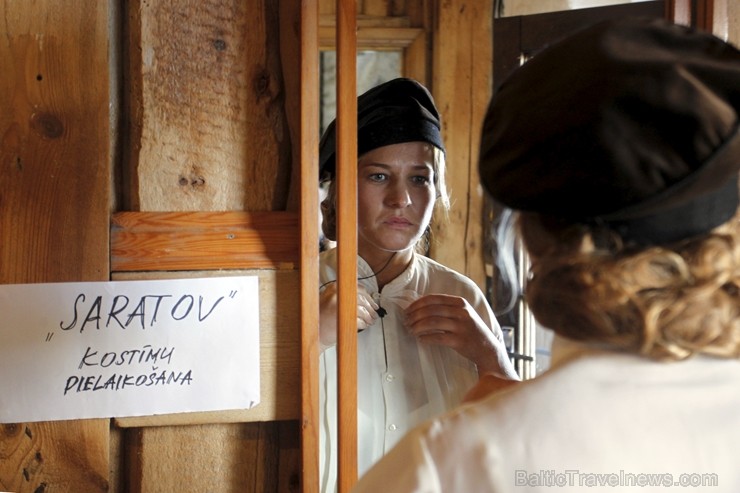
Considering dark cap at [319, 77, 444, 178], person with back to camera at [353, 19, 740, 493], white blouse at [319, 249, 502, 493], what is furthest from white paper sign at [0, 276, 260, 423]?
person with back to camera at [353, 19, 740, 493]

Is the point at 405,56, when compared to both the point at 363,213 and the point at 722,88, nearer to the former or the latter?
the point at 363,213

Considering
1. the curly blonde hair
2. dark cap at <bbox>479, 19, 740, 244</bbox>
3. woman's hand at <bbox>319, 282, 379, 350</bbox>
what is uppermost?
dark cap at <bbox>479, 19, 740, 244</bbox>

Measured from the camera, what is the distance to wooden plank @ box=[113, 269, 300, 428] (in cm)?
83

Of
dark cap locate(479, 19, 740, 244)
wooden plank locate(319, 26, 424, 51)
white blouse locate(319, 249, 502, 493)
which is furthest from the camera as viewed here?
wooden plank locate(319, 26, 424, 51)

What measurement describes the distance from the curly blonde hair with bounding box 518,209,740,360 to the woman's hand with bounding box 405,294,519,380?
0.48 meters

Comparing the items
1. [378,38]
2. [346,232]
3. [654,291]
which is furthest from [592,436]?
[378,38]

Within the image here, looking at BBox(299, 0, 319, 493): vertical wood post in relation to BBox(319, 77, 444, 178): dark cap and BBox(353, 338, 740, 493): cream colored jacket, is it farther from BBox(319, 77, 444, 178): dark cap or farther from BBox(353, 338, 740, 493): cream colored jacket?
BBox(353, 338, 740, 493): cream colored jacket

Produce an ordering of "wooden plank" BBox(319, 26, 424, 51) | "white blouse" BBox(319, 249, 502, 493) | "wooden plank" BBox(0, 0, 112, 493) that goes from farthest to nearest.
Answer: "wooden plank" BBox(319, 26, 424, 51)
"white blouse" BBox(319, 249, 502, 493)
"wooden plank" BBox(0, 0, 112, 493)

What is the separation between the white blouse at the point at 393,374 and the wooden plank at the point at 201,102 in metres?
0.17

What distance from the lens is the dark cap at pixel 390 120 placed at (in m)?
0.94

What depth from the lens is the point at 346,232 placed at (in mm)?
811

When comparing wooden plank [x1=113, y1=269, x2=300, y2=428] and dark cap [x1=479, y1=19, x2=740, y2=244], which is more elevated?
dark cap [x1=479, y1=19, x2=740, y2=244]

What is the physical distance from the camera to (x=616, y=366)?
471 millimetres

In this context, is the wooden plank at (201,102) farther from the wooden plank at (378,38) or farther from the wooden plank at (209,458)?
the wooden plank at (378,38)
